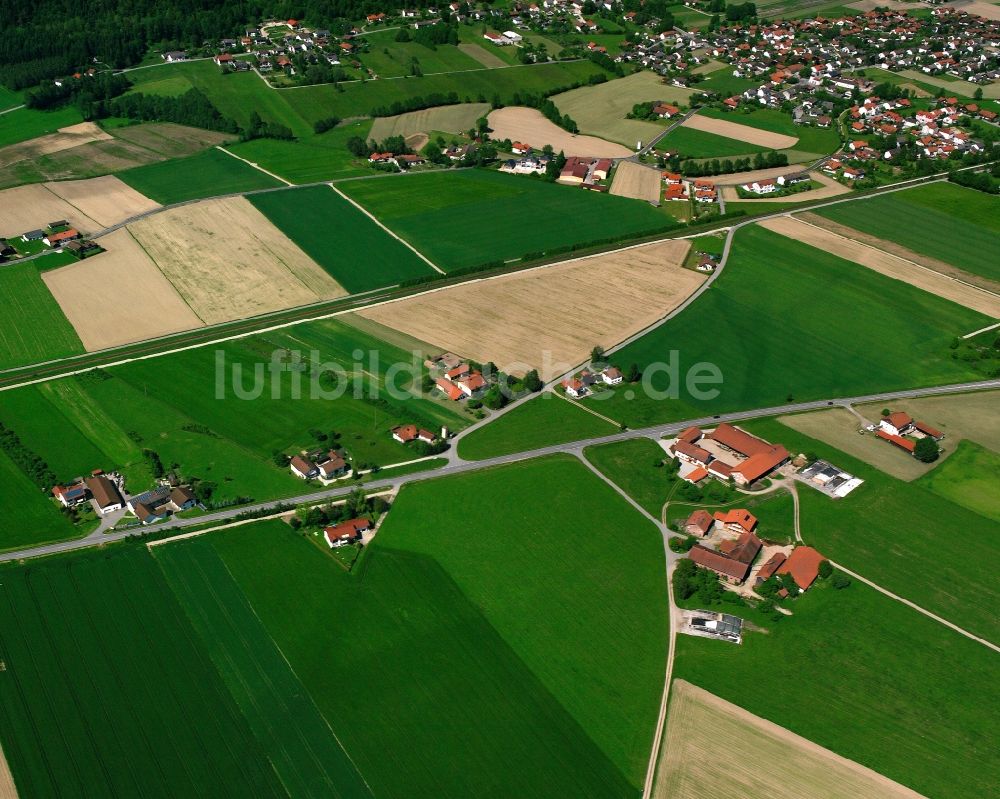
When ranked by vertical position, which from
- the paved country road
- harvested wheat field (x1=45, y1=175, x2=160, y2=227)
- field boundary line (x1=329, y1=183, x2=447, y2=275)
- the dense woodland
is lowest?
the paved country road

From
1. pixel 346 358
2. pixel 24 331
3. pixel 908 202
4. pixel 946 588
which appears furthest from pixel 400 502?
pixel 908 202

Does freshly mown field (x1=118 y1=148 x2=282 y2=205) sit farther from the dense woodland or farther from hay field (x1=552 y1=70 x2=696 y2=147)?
hay field (x1=552 y1=70 x2=696 y2=147)

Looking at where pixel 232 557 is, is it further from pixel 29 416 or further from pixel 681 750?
pixel 681 750

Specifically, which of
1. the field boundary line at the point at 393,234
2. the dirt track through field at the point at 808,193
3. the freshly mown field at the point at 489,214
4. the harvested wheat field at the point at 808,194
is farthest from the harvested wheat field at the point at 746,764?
the harvested wheat field at the point at 808,194

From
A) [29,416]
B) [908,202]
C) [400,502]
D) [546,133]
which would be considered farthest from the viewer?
[546,133]

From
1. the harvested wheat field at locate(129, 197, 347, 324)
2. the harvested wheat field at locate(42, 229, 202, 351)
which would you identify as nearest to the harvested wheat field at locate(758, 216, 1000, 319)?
the harvested wheat field at locate(129, 197, 347, 324)

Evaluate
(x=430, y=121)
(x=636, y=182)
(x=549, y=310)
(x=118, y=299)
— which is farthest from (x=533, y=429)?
(x=430, y=121)
